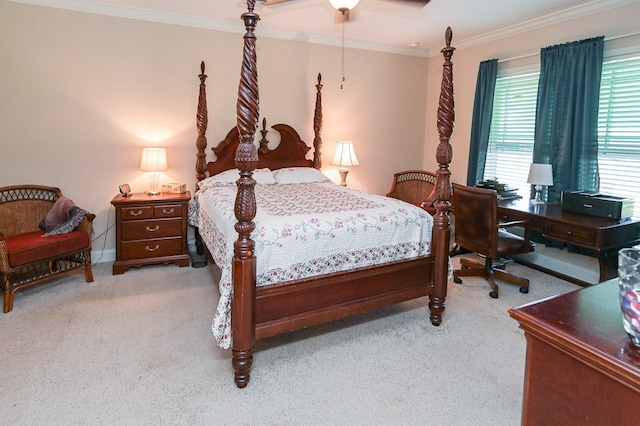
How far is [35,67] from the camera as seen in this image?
3637mm

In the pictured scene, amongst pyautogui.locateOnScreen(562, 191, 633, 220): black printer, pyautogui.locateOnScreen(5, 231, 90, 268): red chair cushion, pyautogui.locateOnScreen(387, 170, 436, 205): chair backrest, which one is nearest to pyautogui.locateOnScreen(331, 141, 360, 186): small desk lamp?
pyautogui.locateOnScreen(387, 170, 436, 205): chair backrest

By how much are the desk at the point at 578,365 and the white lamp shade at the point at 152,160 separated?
3.68 m

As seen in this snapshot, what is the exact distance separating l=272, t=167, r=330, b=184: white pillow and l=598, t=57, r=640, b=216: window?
2769 millimetres

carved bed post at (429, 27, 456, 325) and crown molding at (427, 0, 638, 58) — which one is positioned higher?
crown molding at (427, 0, 638, 58)

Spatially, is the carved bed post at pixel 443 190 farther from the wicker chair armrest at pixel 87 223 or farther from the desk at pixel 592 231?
the wicker chair armrest at pixel 87 223

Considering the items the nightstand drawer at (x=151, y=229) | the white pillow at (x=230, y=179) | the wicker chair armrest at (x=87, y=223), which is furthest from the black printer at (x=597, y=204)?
the wicker chair armrest at (x=87, y=223)

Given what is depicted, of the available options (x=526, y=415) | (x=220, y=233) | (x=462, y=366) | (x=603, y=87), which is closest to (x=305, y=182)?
(x=220, y=233)

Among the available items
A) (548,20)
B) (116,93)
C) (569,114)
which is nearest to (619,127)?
(569,114)

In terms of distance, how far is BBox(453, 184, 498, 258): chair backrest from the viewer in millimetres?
3301

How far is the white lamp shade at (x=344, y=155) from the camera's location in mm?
4781

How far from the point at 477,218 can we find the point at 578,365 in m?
2.74

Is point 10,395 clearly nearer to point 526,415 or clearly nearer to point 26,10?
point 526,415

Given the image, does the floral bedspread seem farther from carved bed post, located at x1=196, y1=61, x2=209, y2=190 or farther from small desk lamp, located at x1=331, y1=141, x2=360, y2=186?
small desk lamp, located at x1=331, y1=141, x2=360, y2=186

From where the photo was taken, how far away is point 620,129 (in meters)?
3.44
